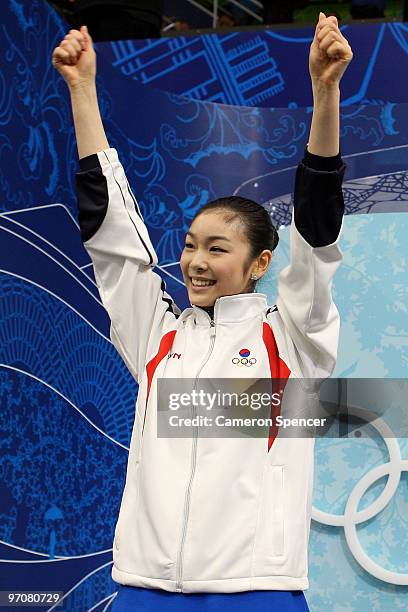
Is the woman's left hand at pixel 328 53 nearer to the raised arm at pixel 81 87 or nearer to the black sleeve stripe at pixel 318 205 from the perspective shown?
the black sleeve stripe at pixel 318 205

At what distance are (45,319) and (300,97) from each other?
943 millimetres

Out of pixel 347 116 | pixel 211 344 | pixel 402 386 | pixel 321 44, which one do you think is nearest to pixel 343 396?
pixel 402 386

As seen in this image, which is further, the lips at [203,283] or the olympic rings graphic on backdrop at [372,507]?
the olympic rings graphic on backdrop at [372,507]

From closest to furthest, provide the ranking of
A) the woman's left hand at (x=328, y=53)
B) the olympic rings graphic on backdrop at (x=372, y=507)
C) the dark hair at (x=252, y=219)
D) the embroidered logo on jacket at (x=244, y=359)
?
the woman's left hand at (x=328, y=53) → the embroidered logo on jacket at (x=244, y=359) → the dark hair at (x=252, y=219) → the olympic rings graphic on backdrop at (x=372, y=507)

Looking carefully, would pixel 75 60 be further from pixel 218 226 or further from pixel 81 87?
pixel 218 226

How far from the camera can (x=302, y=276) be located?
155cm

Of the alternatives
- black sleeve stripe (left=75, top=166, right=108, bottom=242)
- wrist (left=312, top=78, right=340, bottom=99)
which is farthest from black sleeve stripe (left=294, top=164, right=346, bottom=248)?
black sleeve stripe (left=75, top=166, right=108, bottom=242)

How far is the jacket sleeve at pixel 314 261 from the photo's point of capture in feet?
4.89

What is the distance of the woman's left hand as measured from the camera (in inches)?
55.4

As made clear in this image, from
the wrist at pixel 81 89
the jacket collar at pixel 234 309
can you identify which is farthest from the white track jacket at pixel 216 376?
the wrist at pixel 81 89

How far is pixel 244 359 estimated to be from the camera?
1.60 meters

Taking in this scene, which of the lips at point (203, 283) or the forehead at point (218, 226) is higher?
the forehead at point (218, 226)

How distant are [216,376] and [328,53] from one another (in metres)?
0.55

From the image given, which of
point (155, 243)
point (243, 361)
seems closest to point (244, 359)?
point (243, 361)
